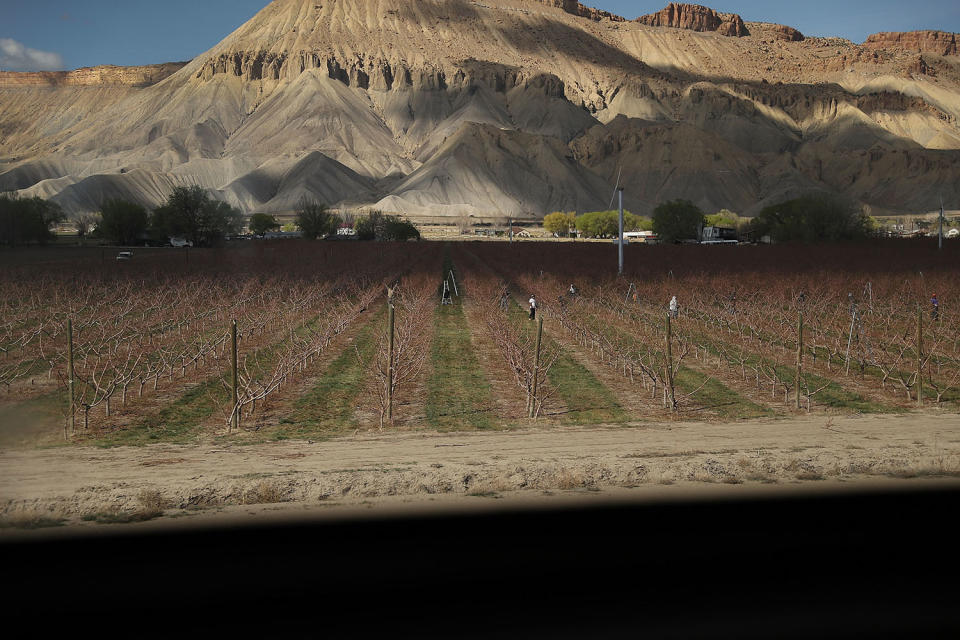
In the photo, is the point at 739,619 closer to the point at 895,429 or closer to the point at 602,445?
the point at 602,445

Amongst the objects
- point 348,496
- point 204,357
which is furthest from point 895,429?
point 204,357

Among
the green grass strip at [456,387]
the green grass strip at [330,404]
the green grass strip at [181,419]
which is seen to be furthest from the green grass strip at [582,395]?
the green grass strip at [181,419]

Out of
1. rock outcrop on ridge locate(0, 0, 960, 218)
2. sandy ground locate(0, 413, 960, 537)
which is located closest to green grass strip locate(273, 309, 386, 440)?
sandy ground locate(0, 413, 960, 537)

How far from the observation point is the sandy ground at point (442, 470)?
325 inches

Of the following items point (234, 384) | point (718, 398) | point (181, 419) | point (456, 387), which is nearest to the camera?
point (234, 384)

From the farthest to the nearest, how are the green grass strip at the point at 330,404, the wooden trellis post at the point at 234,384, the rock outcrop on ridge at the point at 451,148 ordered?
the rock outcrop on ridge at the point at 451,148
the green grass strip at the point at 330,404
the wooden trellis post at the point at 234,384

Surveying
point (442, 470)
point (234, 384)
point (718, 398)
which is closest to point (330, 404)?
point (234, 384)

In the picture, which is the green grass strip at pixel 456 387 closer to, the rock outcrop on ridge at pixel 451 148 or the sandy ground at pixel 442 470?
the sandy ground at pixel 442 470

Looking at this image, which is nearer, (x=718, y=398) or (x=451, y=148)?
(x=718, y=398)

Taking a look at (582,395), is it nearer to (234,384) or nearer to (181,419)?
(234,384)

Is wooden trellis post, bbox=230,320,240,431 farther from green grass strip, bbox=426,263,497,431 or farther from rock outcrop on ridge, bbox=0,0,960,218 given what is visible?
Answer: rock outcrop on ridge, bbox=0,0,960,218

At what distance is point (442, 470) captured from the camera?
9352 mm

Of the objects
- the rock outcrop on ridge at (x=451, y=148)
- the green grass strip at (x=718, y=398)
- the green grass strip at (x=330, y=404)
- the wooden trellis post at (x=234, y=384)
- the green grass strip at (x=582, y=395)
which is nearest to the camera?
the wooden trellis post at (x=234, y=384)

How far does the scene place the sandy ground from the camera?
8258 millimetres
